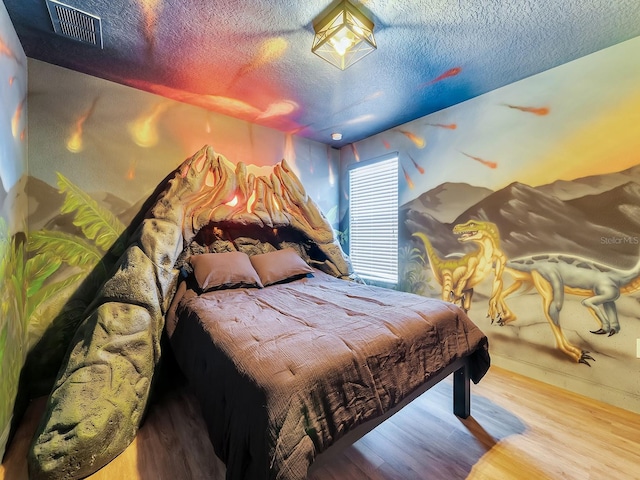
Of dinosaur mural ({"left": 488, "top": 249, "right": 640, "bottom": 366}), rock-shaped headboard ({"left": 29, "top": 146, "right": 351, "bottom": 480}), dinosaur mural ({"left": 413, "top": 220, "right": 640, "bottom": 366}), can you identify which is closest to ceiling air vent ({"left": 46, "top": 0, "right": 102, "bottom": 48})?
rock-shaped headboard ({"left": 29, "top": 146, "right": 351, "bottom": 480})

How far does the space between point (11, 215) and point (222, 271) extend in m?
1.39

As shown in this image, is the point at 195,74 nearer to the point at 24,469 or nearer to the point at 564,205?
the point at 24,469

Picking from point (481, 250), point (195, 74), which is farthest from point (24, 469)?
point (481, 250)

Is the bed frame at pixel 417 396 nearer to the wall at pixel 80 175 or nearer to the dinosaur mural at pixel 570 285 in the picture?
the dinosaur mural at pixel 570 285

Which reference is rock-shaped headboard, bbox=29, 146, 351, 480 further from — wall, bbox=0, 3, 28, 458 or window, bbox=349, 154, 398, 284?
window, bbox=349, 154, 398, 284

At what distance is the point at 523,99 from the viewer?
2.36 m

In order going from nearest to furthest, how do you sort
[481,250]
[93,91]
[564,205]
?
1. [564,205]
2. [93,91]
3. [481,250]

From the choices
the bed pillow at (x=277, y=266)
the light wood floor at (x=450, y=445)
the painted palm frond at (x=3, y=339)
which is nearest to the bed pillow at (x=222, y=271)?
the bed pillow at (x=277, y=266)

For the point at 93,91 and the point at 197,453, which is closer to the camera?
the point at 197,453

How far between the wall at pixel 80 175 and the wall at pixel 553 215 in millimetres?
3119

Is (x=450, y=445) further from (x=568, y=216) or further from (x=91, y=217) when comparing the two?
(x=91, y=217)

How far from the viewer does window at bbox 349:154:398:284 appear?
11.6 feet

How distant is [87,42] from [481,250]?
12.6 ft

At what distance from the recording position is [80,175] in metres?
2.28
